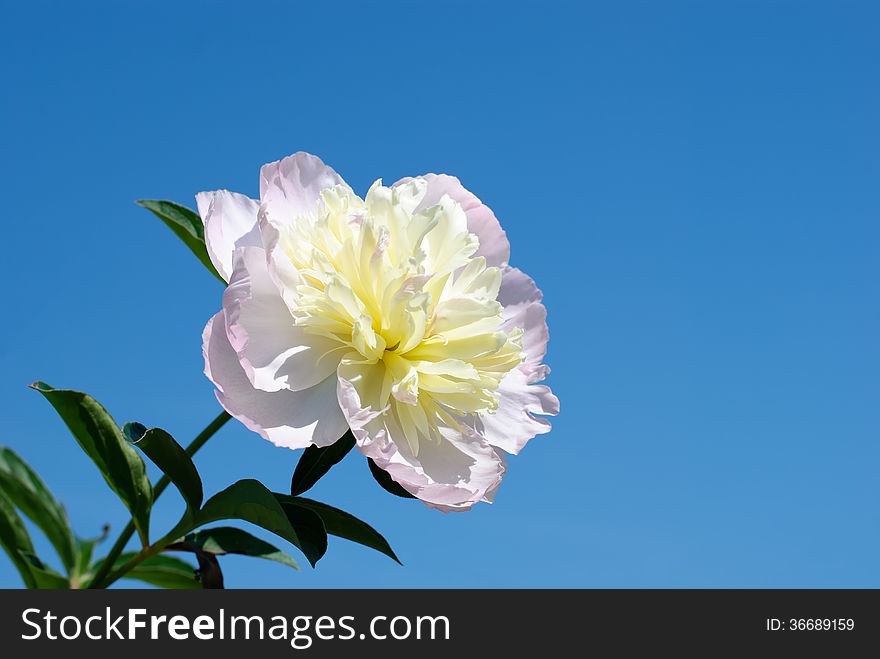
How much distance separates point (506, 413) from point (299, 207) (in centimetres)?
52

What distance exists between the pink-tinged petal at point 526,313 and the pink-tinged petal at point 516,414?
45 millimetres

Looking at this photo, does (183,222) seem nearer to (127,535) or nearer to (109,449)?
(109,449)

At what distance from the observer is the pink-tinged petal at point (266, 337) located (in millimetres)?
1288

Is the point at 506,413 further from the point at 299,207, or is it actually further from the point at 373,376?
the point at 299,207

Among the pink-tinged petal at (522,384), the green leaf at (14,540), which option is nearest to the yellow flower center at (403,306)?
the pink-tinged petal at (522,384)

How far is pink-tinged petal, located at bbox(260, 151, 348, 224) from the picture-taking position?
1.46 meters

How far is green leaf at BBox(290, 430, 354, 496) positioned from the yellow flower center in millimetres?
127

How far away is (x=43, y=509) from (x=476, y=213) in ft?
4.70

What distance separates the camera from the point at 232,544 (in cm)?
168

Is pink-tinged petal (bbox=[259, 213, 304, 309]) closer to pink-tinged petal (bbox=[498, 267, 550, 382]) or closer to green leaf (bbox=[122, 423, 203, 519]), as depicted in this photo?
green leaf (bbox=[122, 423, 203, 519])

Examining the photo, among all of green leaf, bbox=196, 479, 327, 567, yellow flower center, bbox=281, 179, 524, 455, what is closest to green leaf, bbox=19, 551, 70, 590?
green leaf, bbox=196, 479, 327, 567

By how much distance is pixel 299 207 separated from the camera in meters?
1.51

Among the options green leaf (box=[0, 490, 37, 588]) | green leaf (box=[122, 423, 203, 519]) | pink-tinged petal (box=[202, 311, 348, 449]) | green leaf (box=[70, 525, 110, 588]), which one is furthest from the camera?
green leaf (box=[70, 525, 110, 588])
